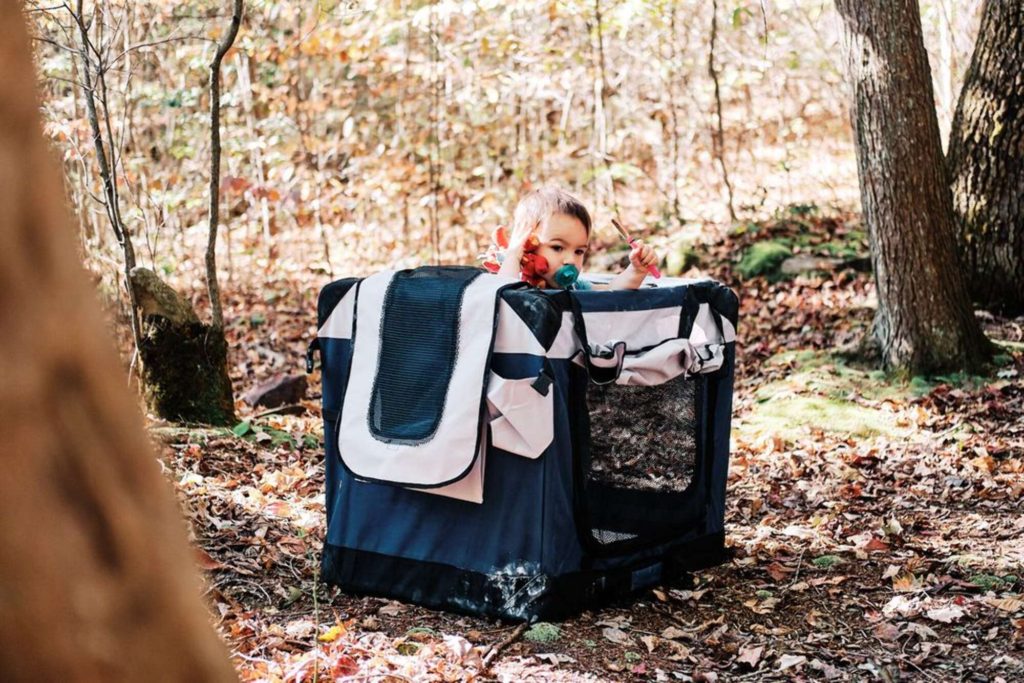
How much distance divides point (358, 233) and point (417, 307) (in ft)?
27.3

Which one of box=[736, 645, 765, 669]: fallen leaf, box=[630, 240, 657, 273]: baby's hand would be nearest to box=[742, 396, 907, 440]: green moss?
box=[630, 240, 657, 273]: baby's hand

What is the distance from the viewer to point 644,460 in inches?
150

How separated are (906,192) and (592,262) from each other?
4.51 m

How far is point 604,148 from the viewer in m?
11.1

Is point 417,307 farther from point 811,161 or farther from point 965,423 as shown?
point 811,161

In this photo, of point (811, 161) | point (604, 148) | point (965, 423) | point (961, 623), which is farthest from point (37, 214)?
point (811, 161)

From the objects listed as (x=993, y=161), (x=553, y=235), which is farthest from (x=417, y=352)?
(x=993, y=161)

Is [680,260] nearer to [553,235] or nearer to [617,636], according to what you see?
[553,235]

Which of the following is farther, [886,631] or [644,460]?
[644,460]

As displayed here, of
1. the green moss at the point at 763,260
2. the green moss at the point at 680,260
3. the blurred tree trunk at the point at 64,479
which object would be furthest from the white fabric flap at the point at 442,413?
the green moss at the point at 680,260

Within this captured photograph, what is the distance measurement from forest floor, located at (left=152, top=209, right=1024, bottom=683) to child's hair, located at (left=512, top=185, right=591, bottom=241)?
4.69ft

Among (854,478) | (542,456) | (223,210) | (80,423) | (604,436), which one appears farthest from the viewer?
(223,210)

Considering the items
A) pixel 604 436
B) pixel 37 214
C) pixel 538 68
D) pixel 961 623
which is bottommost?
pixel 961 623

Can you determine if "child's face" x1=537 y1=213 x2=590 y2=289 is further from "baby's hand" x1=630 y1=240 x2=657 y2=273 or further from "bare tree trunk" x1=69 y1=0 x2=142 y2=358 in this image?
"bare tree trunk" x1=69 y1=0 x2=142 y2=358
